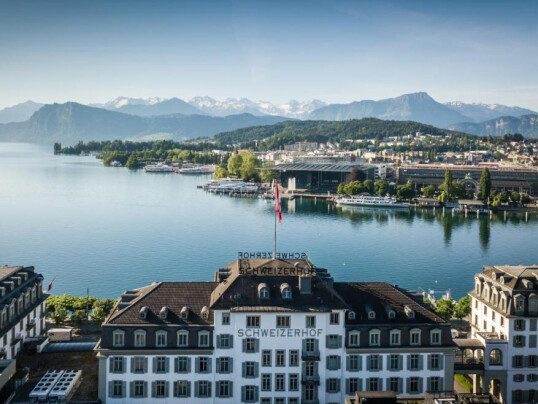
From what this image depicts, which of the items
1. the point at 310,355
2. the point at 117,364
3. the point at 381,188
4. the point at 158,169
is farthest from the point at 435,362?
the point at 158,169

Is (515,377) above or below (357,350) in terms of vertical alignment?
below

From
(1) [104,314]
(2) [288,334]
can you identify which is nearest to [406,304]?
(2) [288,334]

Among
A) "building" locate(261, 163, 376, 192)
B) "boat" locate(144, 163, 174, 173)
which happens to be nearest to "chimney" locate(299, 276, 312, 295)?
"building" locate(261, 163, 376, 192)

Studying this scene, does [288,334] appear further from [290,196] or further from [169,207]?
[290,196]

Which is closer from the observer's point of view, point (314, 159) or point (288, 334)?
point (288, 334)

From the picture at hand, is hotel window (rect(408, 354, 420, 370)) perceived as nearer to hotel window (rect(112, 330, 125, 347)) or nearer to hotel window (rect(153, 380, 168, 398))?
hotel window (rect(153, 380, 168, 398))
